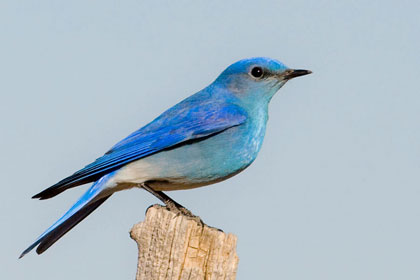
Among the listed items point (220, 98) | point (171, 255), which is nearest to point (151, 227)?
point (171, 255)

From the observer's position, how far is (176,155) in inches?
340

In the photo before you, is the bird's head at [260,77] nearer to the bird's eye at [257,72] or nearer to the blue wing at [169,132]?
the bird's eye at [257,72]

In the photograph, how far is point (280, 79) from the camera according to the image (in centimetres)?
954

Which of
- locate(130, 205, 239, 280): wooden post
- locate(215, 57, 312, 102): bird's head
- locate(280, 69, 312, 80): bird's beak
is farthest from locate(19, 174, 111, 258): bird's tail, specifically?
locate(280, 69, 312, 80): bird's beak

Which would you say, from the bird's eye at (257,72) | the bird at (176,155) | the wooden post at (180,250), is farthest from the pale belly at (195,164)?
the wooden post at (180,250)

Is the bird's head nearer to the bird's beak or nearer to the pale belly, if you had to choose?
the bird's beak

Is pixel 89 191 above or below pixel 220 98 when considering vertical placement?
below

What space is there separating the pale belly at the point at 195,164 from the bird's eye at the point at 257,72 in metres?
1.11

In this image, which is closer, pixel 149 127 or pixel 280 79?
pixel 149 127

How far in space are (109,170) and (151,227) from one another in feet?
7.60

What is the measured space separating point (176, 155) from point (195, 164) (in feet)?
0.93

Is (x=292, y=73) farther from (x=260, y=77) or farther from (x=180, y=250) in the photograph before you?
(x=180, y=250)

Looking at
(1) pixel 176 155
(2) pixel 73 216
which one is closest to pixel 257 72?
(1) pixel 176 155

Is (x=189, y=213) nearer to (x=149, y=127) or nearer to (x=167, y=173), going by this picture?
(x=167, y=173)
